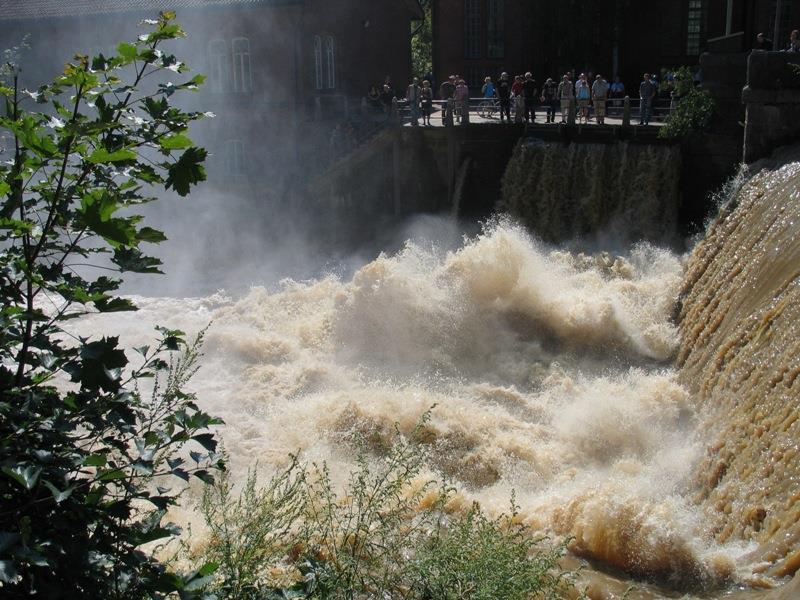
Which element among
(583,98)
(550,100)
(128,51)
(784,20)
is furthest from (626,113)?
(128,51)

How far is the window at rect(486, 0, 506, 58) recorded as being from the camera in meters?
32.6

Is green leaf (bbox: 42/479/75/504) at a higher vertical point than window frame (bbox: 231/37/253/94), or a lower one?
lower

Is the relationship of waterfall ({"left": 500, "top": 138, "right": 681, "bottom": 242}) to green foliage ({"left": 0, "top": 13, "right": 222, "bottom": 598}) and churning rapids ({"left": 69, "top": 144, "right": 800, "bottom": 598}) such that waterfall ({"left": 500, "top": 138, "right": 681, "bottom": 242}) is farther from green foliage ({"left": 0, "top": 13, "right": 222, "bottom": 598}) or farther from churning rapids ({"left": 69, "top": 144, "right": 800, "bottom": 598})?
green foliage ({"left": 0, "top": 13, "right": 222, "bottom": 598})

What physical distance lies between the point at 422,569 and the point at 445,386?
946 centimetres

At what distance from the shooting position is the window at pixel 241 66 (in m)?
29.1

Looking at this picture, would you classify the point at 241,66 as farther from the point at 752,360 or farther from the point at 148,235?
the point at 148,235

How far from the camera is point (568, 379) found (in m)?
14.4

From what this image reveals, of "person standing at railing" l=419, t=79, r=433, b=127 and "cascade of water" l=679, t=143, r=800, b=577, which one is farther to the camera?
"person standing at railing" l=419, t=79, r=433, b=127

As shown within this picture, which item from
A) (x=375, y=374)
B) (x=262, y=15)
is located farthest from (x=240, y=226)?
(x=375, y=374)

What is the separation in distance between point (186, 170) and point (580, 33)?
28.7 meters

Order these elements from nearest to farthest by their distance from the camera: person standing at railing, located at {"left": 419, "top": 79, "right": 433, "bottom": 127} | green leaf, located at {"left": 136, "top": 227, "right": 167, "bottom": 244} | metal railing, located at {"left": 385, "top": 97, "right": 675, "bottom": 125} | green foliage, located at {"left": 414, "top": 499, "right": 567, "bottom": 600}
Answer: green leaf, located at {"left": 136, "top": 227, "right": 167, "bottom": 244} → green foliage, located at {"left": 414, "top": 499, "right": 567, "bottom": 600} → metal railing, located at {"left": 385, "top": 97, "right": 675, "bottom": 125} → person standing at railing, located at {"left": 419, "top": 79, "right": 433, "bottom": 127}

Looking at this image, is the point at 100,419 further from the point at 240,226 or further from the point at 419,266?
the point at 240,226

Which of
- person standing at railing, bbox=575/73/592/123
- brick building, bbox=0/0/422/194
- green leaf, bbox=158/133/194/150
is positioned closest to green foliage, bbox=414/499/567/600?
green leaf, bbox=158/133/194/150

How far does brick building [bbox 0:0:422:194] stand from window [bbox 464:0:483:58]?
304 centimetres
